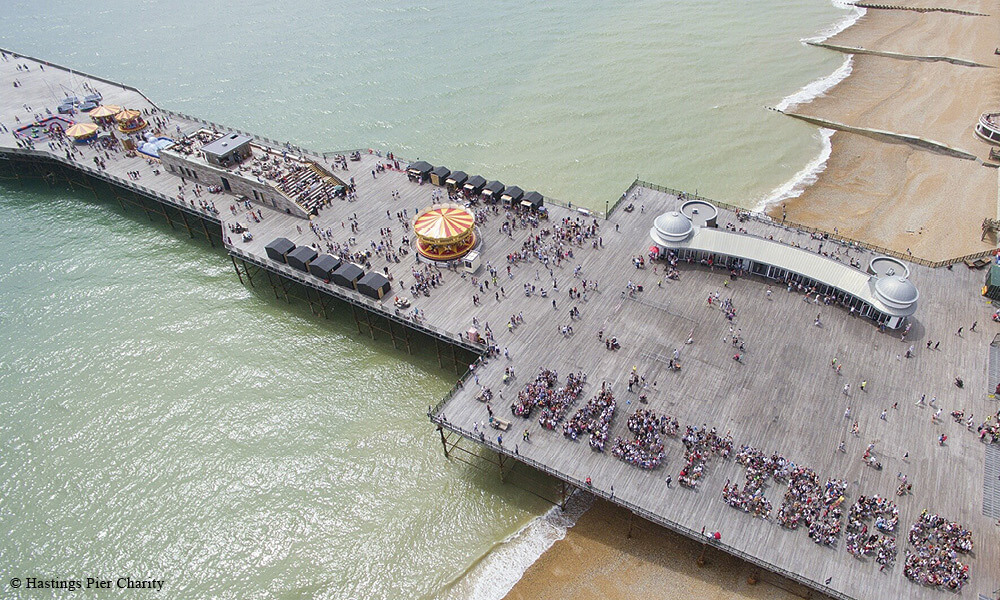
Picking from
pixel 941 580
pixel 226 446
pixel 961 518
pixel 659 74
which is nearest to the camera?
pixel 941 580

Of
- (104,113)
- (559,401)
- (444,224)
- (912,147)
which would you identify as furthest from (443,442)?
(912,147)

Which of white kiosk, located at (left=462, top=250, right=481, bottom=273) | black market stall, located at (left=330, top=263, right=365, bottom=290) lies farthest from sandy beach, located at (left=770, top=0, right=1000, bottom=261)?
black market stall, located at (left=330, top=263, right=365, bottom=290)

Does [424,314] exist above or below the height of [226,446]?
above

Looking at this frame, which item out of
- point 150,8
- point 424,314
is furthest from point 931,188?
point 150,8

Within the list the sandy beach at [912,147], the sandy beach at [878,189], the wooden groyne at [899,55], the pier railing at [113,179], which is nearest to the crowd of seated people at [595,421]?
the sandy beach at [878,189]

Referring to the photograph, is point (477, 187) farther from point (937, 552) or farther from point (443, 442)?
point (937, 552)

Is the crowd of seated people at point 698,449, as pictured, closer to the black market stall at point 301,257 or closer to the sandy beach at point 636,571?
the sandy beach at point 636,571

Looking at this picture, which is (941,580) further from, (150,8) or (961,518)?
(150,8)
